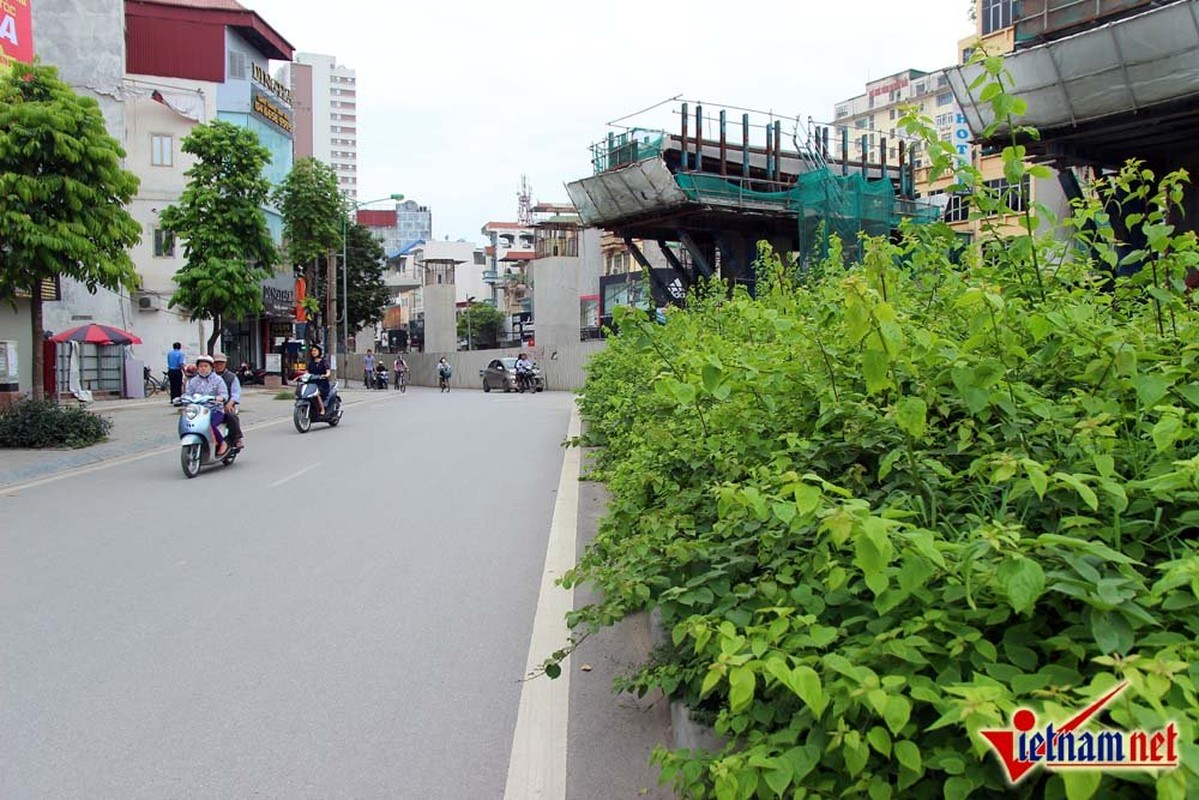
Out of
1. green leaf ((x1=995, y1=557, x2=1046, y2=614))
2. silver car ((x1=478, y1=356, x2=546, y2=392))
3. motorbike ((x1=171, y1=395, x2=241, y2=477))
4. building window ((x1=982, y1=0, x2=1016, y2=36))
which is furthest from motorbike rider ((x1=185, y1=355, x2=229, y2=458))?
building window ((x1=982, y1=0, x2=1016, y2=36))

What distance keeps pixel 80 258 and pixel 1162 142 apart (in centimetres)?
2386

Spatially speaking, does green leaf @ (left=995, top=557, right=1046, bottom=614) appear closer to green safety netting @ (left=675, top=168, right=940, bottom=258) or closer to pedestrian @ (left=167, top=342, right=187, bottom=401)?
green safety netting @ (left=675, top=168, right=940, bottom=258)

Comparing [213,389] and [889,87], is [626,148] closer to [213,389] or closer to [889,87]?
[213,389]

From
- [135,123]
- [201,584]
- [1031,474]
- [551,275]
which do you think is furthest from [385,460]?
[551,275]

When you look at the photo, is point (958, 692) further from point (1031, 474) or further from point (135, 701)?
point (135, 701)

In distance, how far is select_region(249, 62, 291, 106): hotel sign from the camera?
39594mm

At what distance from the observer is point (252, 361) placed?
4409 cm

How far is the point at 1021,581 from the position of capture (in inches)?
82.6

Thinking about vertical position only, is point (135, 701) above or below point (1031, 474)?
below

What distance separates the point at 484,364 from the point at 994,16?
104 feet

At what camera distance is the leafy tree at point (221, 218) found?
75.0 ft

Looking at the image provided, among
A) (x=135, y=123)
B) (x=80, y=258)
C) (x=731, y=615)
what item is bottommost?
(x=731, y=615)

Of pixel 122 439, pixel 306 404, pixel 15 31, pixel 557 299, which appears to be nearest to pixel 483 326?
pixel 557 299

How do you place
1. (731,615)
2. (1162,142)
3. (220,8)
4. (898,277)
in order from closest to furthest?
(731,615), (898,277), (1162,142), (220,8)
